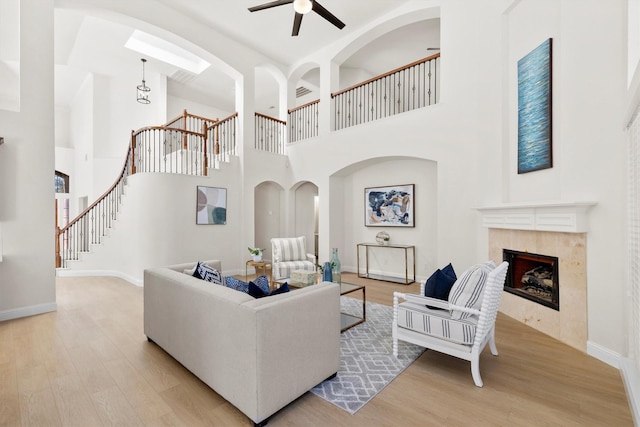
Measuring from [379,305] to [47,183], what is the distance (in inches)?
194

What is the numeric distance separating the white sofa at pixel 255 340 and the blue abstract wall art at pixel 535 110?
307 cm

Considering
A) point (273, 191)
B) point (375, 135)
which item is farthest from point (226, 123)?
point (375, 135)

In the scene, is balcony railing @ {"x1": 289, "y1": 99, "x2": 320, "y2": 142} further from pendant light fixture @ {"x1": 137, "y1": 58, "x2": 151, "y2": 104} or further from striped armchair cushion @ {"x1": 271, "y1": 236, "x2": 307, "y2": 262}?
pendant light fixture @ {"x1": 137, "y1": 58, "x2": 151, "y2": 104}

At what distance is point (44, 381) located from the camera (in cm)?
239

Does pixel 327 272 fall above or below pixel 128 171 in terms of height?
below

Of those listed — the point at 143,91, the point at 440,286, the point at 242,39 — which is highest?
the point at 242,39

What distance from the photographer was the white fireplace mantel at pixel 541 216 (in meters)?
2.93

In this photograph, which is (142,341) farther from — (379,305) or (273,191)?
(273,191)

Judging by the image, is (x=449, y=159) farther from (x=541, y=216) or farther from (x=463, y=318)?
(x=463, y=318)

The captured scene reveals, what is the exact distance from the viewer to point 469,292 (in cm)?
247

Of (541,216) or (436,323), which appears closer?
(436,323)

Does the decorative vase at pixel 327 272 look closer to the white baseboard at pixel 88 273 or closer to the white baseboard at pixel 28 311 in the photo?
the white baseboard at pixel 28 311

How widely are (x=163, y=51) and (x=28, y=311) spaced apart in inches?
256

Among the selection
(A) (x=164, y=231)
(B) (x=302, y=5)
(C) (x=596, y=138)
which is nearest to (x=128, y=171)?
(A) (x=164, y=231)
